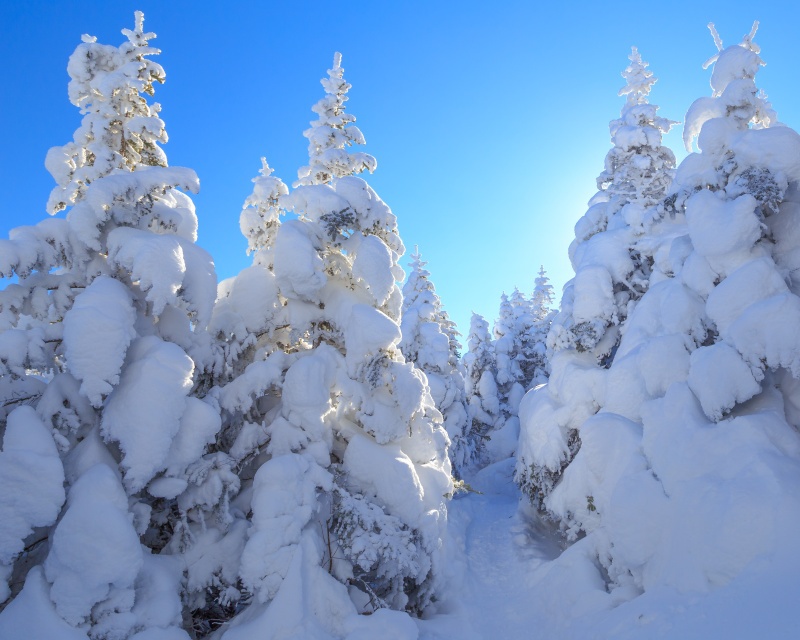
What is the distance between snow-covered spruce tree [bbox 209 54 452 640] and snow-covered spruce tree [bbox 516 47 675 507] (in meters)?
5.72

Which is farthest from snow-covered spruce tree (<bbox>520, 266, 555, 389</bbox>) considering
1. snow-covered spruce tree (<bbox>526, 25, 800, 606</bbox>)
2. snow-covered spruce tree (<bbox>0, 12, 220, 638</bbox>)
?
snow-covered spruce tree (<bbox>0, 12, 220, 638</bbox>)

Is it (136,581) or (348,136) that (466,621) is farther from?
(348,136)

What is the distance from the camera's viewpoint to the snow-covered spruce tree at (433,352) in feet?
85.5

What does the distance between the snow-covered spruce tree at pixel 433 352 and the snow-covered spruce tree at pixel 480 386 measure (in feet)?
13.7

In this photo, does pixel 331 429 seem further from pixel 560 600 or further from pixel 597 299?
pixel 597 299

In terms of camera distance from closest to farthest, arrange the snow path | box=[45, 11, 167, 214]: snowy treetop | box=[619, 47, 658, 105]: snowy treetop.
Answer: box=[45, 11, 167, 214]: snowy treetop < the snow path < box=[619, 47, 658, 105]: snowy treetop

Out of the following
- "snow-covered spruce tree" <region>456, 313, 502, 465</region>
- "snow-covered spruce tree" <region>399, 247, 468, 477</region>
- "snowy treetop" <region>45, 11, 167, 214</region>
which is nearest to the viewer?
"snowy treetop" <region>45, 11, 167, 214</region>

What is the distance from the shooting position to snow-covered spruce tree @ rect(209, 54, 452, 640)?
8445 millimetres

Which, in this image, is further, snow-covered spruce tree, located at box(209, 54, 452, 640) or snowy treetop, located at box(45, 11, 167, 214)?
snowy treetop, located at box(45, 11, 167, 214)

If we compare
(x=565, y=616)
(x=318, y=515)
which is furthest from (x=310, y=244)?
(x=565, y=616)

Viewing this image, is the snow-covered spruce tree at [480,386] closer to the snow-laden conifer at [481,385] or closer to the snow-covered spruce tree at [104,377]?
the snow-laden conifer at [481,385]

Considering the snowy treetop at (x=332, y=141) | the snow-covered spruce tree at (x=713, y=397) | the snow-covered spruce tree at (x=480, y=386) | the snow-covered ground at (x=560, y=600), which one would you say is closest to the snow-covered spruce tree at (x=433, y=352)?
the snow-covered spruce tree at (x=480, y=386)

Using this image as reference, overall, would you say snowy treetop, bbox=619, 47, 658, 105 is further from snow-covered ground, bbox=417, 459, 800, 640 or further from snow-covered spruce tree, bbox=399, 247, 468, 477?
snow-covered ground, bbox=417, 459, 800, 640

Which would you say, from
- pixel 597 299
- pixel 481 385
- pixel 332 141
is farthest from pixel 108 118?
pixel 481 385
